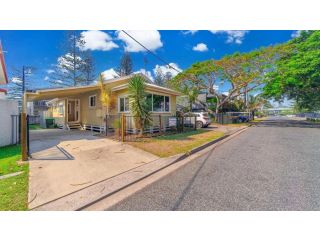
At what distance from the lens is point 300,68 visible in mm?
17000

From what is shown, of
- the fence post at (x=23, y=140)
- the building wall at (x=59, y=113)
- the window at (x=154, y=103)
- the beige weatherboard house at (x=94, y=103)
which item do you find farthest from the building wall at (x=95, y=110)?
the fence post at (x=23, y=140)

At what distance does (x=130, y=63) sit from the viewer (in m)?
42.8

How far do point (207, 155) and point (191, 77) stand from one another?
67.1ft

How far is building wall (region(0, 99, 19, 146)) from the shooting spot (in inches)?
296

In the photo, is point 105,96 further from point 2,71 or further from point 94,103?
point 2,71

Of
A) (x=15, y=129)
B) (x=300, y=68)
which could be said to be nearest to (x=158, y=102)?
(x=15, y=129)

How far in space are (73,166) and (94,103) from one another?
896cm

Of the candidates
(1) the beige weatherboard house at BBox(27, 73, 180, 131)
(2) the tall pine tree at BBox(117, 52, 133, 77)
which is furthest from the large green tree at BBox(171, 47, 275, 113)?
(2) the tall pine tree at BBox(117, 52, 133, 77)

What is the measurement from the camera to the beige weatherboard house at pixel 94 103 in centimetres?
1138

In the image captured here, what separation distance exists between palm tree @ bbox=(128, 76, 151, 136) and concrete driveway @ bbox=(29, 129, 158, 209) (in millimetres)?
2140

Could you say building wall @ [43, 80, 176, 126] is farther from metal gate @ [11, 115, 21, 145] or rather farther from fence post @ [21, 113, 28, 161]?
fence post @ [21, 113, 28, 161]

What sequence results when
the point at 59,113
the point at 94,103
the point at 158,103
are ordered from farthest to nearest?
the point at 59,113 < the point at 94,103 < the point at 158,103
